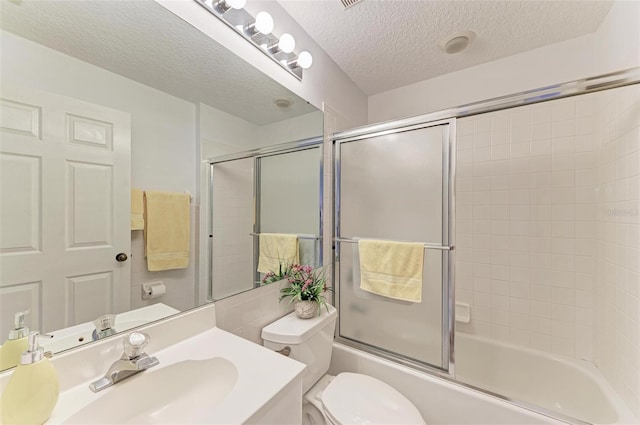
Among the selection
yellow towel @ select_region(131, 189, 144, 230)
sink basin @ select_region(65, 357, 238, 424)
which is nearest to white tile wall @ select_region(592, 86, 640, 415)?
sink basin @ select_region(65, 357, 238, 424)

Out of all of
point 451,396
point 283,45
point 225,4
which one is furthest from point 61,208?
point 451,396

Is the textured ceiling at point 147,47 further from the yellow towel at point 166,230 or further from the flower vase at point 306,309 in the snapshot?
the flower vase at point 306,309

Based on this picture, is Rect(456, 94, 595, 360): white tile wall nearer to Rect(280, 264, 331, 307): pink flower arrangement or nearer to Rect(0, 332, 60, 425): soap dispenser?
Rect(280, 264, 331, 307): pink flower arrangement

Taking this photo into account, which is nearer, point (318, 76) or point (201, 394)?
point (201, 394)

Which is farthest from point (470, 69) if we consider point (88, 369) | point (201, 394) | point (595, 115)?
point (88, 369)

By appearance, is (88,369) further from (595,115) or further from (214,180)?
(595,115)

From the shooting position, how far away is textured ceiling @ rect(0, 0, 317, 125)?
619 mm

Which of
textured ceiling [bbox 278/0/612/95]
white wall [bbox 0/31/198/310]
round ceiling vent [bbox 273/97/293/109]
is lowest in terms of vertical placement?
white wall [bbox 0/31/198/310]

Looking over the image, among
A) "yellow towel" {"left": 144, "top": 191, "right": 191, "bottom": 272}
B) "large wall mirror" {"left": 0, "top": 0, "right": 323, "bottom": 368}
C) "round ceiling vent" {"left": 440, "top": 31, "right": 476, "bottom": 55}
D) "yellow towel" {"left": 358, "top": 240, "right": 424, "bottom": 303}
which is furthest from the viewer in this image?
"round ceiling vent" {"left": 440, "top": 31, "right": 476, "bottom": 55}

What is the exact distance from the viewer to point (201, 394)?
28.9 inches

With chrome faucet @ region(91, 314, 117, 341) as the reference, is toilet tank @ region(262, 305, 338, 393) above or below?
below

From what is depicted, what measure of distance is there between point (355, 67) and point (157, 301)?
1858 millimetres

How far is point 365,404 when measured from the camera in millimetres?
1065

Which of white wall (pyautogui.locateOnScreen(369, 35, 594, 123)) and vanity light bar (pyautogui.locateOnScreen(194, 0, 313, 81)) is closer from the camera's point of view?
vanity light bar (pyautogui.locateOnScreen(194, 0, 313, 81))
